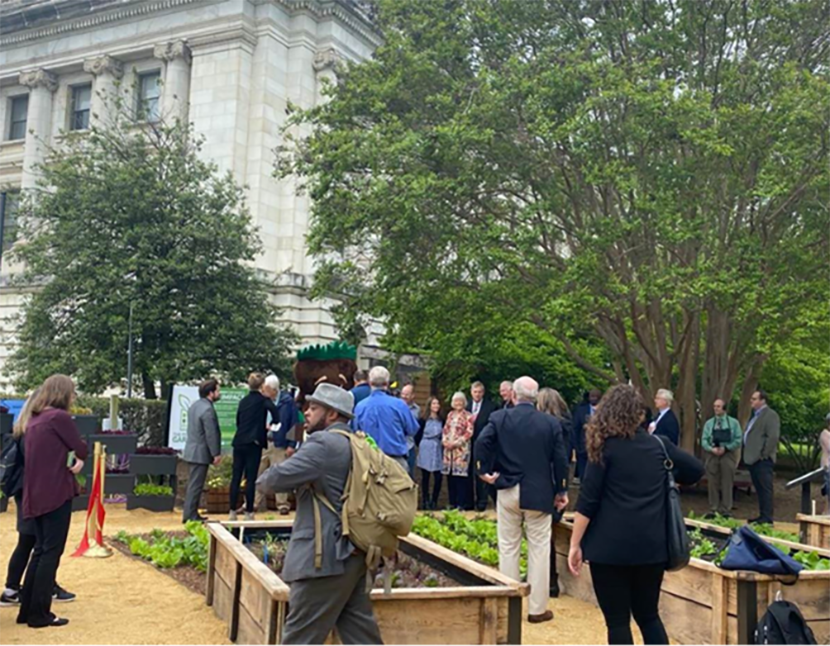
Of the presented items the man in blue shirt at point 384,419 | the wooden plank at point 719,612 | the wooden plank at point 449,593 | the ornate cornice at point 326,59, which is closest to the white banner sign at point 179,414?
the man in blue shirt at point 384,419

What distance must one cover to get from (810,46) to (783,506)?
883 cm

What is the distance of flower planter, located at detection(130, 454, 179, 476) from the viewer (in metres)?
14.0

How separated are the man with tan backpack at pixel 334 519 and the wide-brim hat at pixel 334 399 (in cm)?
17

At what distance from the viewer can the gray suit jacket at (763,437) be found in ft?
45.3

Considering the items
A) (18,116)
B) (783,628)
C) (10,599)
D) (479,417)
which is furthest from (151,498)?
(18,116)

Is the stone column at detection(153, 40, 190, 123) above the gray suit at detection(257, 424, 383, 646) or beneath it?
above

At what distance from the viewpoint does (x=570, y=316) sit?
14516 millimetres

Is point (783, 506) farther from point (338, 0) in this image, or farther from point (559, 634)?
point (338, 0)

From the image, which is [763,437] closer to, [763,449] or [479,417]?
[763,449]

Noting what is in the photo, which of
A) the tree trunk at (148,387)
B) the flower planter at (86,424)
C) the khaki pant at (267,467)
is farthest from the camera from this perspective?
the tree trunk at (148,387)

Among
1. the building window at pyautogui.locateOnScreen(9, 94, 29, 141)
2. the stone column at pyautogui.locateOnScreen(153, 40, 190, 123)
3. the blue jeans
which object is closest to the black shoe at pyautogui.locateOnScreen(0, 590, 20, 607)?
the blue jeans

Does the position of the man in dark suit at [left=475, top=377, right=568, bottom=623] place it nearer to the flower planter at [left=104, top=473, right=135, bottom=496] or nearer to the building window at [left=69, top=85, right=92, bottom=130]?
the flower planter at [left=104, top=473, right=135, bottom=496]

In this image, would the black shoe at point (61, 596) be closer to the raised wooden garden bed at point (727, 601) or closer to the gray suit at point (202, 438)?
the gray suit at point (202, 438)

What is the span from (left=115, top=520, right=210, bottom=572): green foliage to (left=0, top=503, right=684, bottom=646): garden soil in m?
0.19
